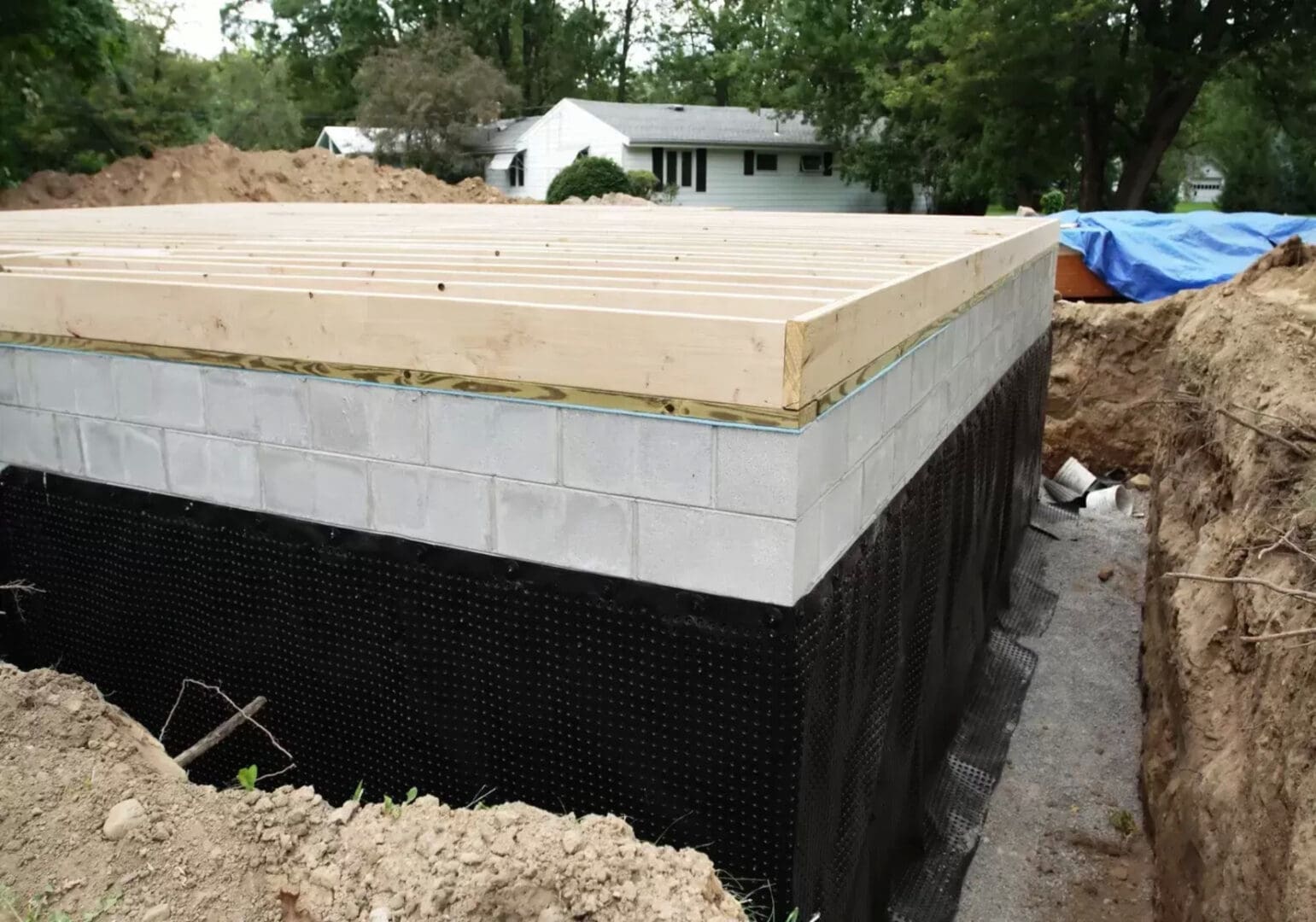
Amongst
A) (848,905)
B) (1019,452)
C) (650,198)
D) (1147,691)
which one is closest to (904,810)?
(848,905)

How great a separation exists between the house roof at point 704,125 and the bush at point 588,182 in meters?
7.19

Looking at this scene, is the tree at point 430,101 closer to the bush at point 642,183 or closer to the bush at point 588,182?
the bush at point 642,183

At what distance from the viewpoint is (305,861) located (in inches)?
106

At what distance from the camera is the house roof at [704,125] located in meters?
36.5

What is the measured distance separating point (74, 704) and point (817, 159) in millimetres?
39086

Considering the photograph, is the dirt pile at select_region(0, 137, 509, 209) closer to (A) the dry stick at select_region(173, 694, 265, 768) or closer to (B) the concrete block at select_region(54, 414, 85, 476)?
(B) the concrete block at select_region(54, 414, 85, 476)

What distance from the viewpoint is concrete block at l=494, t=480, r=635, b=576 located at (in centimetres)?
328

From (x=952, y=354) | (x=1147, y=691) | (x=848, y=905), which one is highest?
(x=952, y=354)

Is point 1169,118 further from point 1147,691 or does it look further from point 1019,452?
point 1147,691

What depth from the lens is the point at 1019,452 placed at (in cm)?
883

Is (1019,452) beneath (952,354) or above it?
beneath

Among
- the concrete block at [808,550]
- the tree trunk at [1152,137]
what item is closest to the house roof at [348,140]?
the tree trunk at [1152,137]

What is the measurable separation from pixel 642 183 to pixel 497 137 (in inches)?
417

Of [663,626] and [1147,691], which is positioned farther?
[1147,691]
